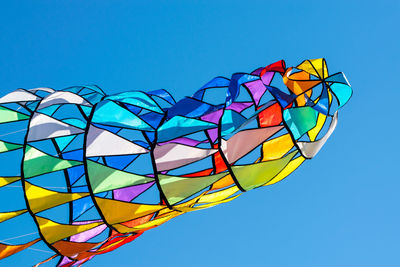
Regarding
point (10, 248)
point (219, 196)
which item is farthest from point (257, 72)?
point (10, 248)

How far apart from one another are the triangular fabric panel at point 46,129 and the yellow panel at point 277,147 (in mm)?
4345

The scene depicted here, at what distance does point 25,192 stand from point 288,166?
5678 mm

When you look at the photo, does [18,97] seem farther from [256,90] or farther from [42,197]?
[256,90]

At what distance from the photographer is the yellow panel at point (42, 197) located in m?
14.0

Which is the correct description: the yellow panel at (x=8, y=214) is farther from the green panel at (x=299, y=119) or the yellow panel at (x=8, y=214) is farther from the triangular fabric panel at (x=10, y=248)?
the green panel at (x=299, y=119)

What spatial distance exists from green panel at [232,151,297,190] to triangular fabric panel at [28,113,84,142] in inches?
150

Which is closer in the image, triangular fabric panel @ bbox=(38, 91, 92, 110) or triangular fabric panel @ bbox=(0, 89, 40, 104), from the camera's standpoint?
triangular fabric panel @ bbox=(38, 91, 92, 110)

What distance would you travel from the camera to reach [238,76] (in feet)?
48.4

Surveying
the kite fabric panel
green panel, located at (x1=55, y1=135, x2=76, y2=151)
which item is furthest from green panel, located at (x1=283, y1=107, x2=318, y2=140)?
green panel, located at (x1=55, y1=135, x2=76, y2=151)

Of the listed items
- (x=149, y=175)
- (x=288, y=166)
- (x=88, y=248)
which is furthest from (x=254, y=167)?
(x=88, y=248)

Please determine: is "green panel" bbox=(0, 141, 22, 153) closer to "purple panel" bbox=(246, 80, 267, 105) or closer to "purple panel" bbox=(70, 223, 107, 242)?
"purple panel" bbox=(70, 223, 107, 242)

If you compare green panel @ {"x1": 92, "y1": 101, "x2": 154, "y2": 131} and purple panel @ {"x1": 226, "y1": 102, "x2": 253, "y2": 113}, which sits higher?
purple panel @ {"x1": 226, "y1": 102, "x2": 253, "y2": 113}

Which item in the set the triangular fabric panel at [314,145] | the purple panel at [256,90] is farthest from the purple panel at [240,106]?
the triangular fabric panel at [314,145]

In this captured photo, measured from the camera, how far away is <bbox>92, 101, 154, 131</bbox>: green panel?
560 inches
